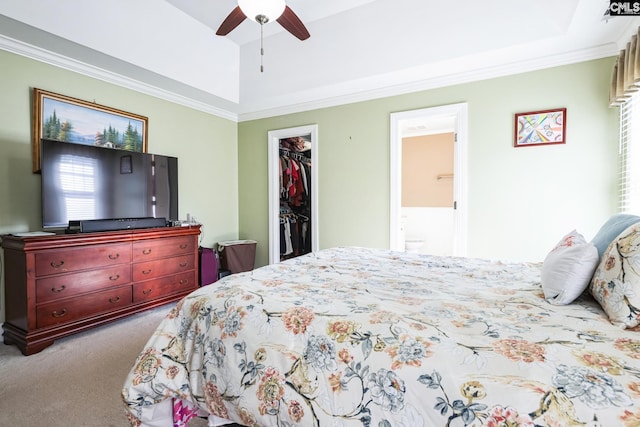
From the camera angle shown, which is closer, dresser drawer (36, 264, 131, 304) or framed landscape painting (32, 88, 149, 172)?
dresser drawer (36, 264, 131, 304)

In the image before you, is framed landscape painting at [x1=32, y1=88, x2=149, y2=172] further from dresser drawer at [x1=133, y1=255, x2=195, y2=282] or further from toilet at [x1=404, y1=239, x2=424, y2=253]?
toilet at [x1=404, y1=239, x2=424, y2=253]

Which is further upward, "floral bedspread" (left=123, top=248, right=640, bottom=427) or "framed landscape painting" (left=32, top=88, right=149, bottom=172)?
"framed landscape painting" (left=32, top=88, right=149, bottom=172)

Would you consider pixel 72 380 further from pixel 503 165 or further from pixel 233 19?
pixel 503 165

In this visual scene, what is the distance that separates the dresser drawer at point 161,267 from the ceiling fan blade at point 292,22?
8.12 feet

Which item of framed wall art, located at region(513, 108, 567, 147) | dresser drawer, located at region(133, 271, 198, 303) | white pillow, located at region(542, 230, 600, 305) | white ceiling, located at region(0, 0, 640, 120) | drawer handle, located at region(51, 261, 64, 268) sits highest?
white ceiling, located at region(0, 0, 640, 120)

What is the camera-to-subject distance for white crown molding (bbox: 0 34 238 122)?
8.19ft

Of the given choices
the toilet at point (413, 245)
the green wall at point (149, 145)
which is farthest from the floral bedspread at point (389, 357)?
the toilet at point (413, 245)

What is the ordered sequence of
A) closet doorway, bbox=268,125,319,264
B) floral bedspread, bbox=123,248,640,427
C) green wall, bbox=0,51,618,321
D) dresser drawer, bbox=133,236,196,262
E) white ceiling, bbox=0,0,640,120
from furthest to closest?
closet doorway, bbox=268,125,319,264
dresser drawer, bbox=133,236,196,262
green wall, bbox=0,51,618,321
white ceiling, bbox=0,0,640,120
floral bedspread, bbox=123,248,640,427

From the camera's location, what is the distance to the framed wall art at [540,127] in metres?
2.77

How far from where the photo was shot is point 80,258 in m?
2.48

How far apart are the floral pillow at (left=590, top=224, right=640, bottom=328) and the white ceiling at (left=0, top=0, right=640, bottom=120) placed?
6.57 ft

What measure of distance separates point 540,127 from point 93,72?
14.2ft

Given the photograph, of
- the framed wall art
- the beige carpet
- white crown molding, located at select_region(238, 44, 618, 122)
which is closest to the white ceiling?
white crown molding, located at select_region(238, 44, 618, 122)

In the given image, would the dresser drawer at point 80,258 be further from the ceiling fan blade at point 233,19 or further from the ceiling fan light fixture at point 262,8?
the ceiling fan light fixture at point 262,8
